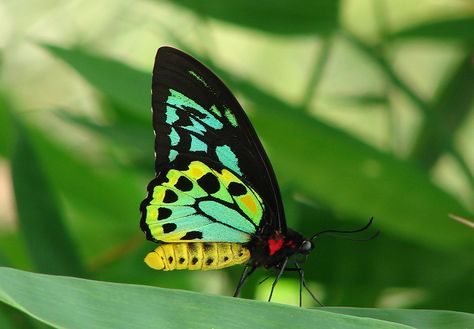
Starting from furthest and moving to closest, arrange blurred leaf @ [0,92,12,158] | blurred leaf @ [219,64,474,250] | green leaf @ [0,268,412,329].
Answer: blurred leaf @ [0,92,12,158] < blurred leaf @ [219,64,474,250] < green leaf @ [0,268,412,329]

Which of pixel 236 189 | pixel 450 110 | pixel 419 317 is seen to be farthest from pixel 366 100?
pixel 419 317

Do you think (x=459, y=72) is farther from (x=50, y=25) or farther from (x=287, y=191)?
(x=50, y=25)

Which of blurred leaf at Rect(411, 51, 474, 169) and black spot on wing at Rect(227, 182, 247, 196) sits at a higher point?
blurred leaf at Rect(411, 51, 474, 169)

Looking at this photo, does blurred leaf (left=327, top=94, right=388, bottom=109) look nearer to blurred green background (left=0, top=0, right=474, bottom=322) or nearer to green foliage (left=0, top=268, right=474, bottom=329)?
blurred green background (left=0, top=0, right=474, bottom=322)

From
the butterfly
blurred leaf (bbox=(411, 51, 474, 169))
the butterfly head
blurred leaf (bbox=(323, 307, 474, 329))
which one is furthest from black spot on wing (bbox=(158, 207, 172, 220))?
blurred leaf (bbox=(411, 51, 474, 169))

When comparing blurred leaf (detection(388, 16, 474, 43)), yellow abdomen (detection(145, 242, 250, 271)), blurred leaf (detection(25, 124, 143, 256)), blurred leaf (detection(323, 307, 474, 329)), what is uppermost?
blurred leaf (detection(388, 16, 474, 43))

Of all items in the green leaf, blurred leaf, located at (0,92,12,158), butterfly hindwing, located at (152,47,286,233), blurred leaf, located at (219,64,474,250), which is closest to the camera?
the green leaf

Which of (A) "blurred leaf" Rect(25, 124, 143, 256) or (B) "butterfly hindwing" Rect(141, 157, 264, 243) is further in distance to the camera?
(A) "blurred leaf" Rect(25, 124, 143, 256)
